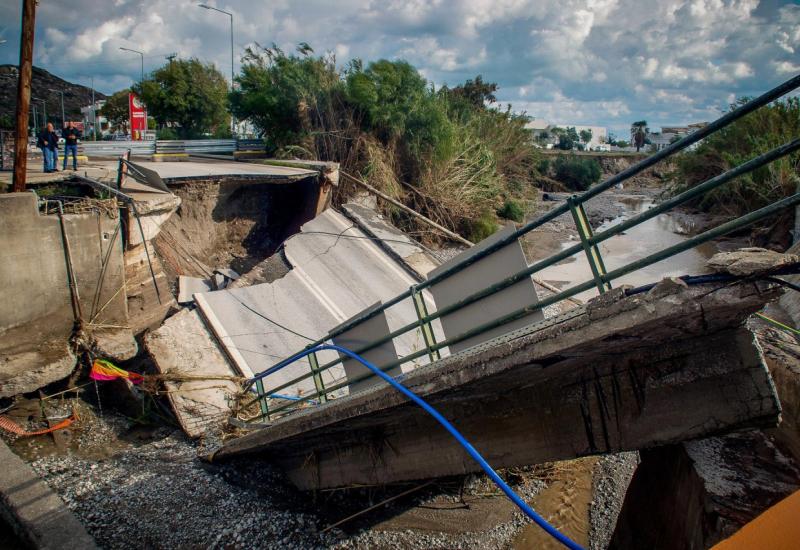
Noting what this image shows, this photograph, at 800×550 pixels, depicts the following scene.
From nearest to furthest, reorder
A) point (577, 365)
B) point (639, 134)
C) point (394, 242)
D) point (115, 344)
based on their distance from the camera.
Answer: point (577, 365)
point (115, 344)
point (394, 242)
point (639, 134)

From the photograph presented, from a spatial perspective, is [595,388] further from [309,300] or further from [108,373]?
[309,300]

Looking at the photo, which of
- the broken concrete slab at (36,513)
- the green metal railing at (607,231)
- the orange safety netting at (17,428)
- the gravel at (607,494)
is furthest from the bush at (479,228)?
the broken concrete slab at (36,513)

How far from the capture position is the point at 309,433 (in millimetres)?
4426

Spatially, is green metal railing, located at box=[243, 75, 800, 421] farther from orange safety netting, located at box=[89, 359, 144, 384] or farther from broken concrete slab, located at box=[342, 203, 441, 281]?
broken concrete slab, located at box=[342, 203, 441, 281]

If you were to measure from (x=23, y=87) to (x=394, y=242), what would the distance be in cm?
710

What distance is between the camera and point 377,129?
50.9 feet

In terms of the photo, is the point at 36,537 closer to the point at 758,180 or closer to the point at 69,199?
the point at 69,199

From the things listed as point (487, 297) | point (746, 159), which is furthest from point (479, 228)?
point (487, 297)

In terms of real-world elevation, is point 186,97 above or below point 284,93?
above

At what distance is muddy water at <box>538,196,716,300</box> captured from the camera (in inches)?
554

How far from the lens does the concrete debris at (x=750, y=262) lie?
6.61ft

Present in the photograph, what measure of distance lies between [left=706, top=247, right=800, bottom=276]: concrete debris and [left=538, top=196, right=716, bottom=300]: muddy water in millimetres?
8178

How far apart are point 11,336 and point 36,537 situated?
2996 millimetres

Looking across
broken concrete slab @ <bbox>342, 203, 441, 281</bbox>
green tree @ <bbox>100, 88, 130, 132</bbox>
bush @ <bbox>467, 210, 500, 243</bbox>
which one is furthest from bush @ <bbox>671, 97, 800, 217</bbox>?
green tree @ <bbox>100, 88, 130, 132</bbox>
